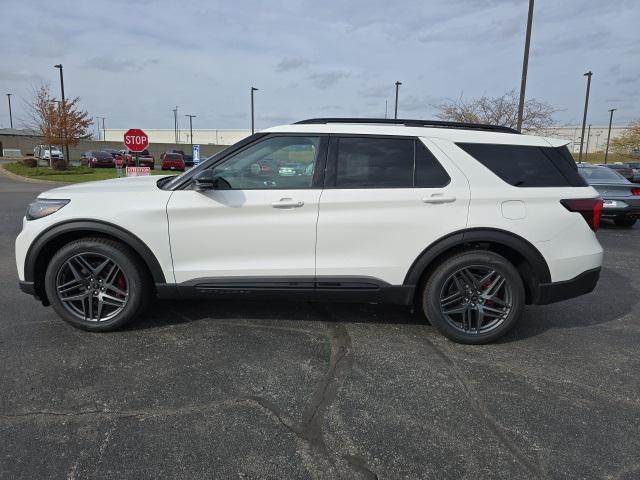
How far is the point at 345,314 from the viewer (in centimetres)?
451

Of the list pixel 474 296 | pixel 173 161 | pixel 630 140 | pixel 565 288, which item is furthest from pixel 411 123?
pixel 630 140

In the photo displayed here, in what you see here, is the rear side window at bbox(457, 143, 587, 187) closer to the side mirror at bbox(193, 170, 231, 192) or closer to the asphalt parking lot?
the asphalt parking lot

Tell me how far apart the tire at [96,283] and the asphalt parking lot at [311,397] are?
0.55 feet

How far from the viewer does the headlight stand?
3.78 m

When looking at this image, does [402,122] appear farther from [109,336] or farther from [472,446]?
[109,336]

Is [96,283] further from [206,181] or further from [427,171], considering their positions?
[427,171]

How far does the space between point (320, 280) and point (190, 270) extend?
106cm

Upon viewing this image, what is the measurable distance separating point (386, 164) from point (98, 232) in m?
2.41

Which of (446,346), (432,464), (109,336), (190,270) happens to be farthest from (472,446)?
(109,336)

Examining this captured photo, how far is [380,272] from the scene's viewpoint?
12.3ft

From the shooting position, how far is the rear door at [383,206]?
3.65 metres

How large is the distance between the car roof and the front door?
89 mm

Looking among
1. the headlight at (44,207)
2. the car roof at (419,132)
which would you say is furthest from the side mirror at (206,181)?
the headlight at (44,207)

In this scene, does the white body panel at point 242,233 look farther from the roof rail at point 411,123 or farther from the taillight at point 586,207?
the taillight at point 586,207
